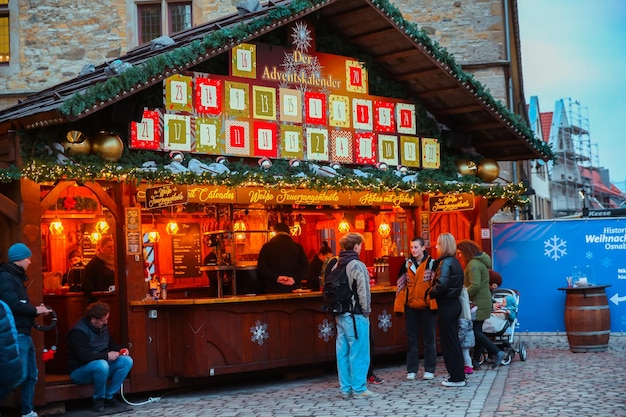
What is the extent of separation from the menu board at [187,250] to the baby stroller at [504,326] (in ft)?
16.3

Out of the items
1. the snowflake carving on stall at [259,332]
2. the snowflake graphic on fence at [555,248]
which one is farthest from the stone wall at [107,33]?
the snowflake carving on stall at [259,332]

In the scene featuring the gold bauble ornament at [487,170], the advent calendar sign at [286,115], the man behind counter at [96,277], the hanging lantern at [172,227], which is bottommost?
the man behind counter at [96,277]

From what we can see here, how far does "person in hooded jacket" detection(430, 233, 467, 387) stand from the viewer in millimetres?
11820

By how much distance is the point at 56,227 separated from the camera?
50.2 ft

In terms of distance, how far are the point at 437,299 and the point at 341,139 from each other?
3.26 meters

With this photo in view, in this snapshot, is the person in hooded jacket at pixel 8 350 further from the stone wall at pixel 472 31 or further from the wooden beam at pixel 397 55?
the stone wall at pixel 472 31

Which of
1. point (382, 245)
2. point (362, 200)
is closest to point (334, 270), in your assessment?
point (362, 200)

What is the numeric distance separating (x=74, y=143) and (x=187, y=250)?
5417mm

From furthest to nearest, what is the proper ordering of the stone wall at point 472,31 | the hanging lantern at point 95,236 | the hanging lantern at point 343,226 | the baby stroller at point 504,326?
the stone wall at point 472,31 → the hanging lantern at point 343,226 → the hanging lantern at point 95,236 → the baby stroller at point 504,326

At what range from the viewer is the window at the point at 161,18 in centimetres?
2352

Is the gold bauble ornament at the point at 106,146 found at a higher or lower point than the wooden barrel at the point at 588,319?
higher

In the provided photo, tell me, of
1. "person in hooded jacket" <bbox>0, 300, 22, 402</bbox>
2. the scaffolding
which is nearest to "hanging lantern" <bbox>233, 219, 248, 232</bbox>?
"person in hooded jacket" <bbox>0, 300, 22, 402</bbox>

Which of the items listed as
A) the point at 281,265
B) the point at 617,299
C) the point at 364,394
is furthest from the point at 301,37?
the point at 617,299

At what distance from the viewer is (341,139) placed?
14242 millimetres
